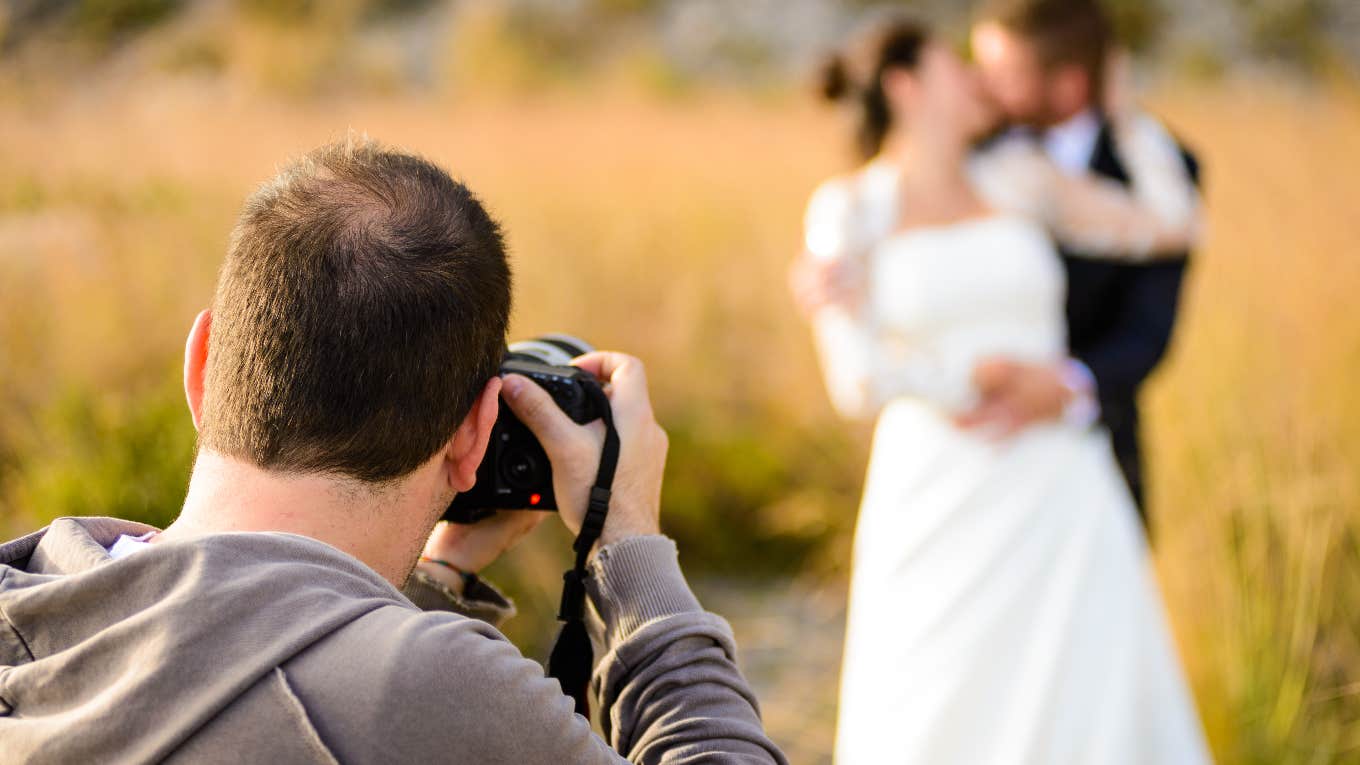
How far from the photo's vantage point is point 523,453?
1.39m

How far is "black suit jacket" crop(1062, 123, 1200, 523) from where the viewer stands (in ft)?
10.9

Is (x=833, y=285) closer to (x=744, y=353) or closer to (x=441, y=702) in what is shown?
(x=441, y=702)

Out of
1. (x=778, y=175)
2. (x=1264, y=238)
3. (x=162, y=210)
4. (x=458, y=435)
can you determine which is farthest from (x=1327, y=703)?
(x=778, y=175)

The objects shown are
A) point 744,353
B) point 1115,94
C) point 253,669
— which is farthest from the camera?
point 744,353

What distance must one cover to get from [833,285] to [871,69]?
2.32ft

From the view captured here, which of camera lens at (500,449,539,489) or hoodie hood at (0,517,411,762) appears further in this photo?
camera lens at (500,449,539,489)

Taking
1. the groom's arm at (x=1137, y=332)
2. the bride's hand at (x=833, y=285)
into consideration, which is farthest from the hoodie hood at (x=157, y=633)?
the groom's arm at (x=1137, y=332)

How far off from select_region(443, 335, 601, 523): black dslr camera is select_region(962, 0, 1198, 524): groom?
2128mm

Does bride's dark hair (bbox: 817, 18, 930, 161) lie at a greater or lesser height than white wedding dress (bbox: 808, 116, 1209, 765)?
greater

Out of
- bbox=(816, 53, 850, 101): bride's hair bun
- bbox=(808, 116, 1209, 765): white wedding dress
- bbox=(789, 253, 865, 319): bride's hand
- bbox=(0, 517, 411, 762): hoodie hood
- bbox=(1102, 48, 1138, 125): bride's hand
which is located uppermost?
bbox=(816, 53, 850, 101): bride's hair bun

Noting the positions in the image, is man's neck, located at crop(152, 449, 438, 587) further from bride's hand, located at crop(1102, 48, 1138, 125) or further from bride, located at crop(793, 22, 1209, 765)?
bride's hand, located at crop(1102, 48, 1138, 125)

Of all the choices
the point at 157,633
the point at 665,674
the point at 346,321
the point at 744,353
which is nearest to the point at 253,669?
the point at 157,633

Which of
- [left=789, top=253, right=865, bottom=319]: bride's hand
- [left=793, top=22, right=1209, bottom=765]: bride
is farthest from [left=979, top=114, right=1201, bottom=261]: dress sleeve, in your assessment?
[left=789, top=253, right=865, bottom=319]: bride's hand

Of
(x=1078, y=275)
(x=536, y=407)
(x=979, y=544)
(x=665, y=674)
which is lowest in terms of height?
(x=979, y=544)
